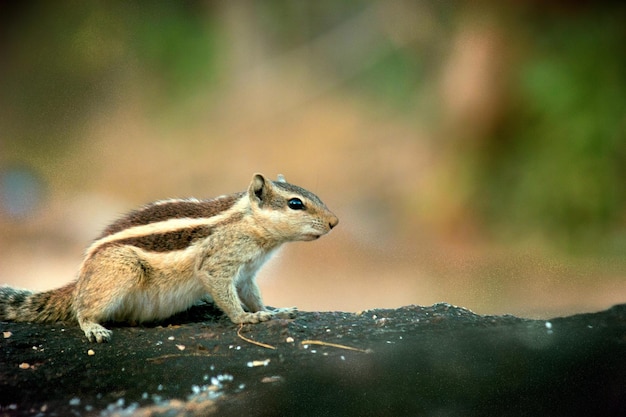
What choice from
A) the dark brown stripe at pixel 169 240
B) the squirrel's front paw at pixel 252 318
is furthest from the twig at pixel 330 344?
the dark brown stripe at pixel 169 240

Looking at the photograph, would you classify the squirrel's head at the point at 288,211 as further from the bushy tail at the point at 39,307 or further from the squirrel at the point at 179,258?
the bushy tail at the point at 39,307

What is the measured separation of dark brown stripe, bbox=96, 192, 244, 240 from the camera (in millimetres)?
2193

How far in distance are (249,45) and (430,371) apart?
1.48 m

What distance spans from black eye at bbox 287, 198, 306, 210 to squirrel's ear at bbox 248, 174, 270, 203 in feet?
0.26

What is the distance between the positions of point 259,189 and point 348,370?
712mm

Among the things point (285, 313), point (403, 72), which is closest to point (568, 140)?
point (403, 72)

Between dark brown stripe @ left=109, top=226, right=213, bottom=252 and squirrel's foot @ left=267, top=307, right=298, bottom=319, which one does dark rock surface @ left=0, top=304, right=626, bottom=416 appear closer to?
squirrel's foot @ left=267, top=307, right=298, bottom=319

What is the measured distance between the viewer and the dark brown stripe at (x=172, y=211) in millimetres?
2193

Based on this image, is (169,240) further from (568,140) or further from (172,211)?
(568,140)

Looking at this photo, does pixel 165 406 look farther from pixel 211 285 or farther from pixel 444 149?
pixel 444 149

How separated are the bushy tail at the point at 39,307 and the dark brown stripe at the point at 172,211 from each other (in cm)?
22

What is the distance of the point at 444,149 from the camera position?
2854 millimetres

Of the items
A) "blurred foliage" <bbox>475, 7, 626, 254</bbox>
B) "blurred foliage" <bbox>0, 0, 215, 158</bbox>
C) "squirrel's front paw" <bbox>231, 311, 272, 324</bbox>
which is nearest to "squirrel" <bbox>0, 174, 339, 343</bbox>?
"squirrel's front paw" <bbox>231, 311, 272, 324</bbox>

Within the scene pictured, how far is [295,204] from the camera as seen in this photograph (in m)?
2.12
